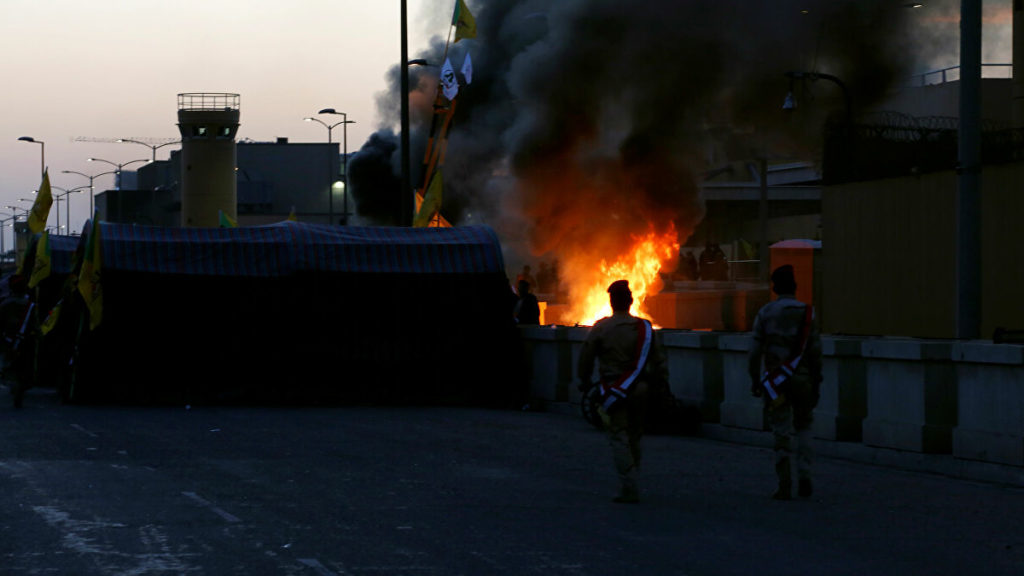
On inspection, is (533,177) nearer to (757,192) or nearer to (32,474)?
(32,474)

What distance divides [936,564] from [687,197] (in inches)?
983

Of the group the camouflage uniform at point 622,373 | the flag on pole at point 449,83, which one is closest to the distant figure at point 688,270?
the flag on pole at point 449,83

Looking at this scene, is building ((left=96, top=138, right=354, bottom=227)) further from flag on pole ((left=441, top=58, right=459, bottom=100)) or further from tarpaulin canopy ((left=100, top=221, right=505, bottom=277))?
tarpaulin canopy ((left=100, top=221, right=505, bottom=277))

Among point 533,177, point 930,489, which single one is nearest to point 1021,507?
point 930,489

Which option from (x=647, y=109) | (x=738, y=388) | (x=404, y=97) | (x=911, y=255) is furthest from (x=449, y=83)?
(x=738, y=388)

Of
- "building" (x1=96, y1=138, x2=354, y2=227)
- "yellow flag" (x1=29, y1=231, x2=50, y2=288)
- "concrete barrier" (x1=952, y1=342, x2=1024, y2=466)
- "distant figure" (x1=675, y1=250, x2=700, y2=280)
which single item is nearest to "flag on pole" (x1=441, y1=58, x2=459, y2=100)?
"yellow flag" (x1=29, y1=231, x2=50, y2=288)

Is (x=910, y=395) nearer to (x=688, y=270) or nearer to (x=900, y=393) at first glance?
(x=900, y=393)

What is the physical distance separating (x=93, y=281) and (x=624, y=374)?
11071mm

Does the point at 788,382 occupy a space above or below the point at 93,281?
below

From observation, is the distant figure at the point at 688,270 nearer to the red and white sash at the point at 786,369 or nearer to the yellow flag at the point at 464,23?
the yellow flag at the point at 464,23

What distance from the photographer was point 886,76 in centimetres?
3105

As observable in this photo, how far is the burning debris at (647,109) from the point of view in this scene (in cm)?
3036

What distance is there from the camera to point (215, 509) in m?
9.55

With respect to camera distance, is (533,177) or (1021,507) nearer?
(1021,507)
